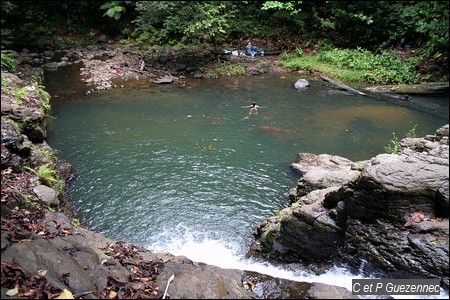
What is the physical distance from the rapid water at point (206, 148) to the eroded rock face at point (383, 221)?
57cm

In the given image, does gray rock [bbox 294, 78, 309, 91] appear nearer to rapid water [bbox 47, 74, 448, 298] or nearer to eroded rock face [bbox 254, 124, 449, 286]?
rapid water [bbox 47, 74, 448, 298]

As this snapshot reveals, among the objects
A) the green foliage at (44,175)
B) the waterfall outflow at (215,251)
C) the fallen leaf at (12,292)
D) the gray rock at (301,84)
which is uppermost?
the fallen leaf at (12,292)

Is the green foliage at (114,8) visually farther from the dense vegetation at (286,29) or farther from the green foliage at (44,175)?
the green foliage at (44,175)

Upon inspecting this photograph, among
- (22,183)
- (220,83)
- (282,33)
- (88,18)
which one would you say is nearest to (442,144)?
(22,183)

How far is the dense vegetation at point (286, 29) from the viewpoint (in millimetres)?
19344

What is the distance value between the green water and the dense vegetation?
365 cm

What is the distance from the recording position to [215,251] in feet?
26.8

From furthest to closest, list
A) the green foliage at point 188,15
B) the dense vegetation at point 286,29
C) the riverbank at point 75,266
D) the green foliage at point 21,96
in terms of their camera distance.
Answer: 1. the green foliage at point 188,15
2. the dense vegetation at point 286,29
3. the green foliage at point 21,96
4. the riverbank at point 75,266

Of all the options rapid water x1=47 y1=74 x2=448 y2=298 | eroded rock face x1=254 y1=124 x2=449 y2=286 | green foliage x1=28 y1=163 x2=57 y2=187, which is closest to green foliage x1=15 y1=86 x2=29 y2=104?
rapid water x1=47 y1=74 x2=448 y2=298

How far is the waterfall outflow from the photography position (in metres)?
6.92

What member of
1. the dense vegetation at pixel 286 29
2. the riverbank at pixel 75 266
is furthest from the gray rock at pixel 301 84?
the riverbank at pixel 75 266

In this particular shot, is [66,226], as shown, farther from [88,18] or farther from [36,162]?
[88,18]

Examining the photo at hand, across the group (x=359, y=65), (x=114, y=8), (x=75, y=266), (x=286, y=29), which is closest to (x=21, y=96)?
(x=75, y=266)

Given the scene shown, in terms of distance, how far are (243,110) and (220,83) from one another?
4404 mm
